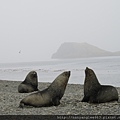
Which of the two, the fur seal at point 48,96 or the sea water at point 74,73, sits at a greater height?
the fur seal at point 48,96

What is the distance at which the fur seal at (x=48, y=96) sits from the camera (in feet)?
26.1

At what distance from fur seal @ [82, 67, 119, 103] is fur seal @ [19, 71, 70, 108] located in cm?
77

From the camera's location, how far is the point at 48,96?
815cm

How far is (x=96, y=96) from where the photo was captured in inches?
327

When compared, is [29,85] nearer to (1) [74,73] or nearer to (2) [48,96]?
(2) [48,96]

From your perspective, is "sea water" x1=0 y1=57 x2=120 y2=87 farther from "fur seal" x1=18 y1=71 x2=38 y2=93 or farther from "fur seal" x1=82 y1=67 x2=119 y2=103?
"fur seal" x1=82 y1=67 x2=119 y2=103

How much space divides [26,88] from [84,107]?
5715mm

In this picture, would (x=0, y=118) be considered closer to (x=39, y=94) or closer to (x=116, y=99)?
(x=39, y=94)

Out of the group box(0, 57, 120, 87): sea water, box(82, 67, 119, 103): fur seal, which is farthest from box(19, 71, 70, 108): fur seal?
box(0, 57, 120, 87): sea water

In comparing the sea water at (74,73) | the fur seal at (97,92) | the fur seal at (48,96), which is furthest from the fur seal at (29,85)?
the sea water at (74,73)

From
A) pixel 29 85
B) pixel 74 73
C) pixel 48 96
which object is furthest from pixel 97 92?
pixel 74 73

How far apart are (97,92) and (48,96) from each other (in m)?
1.51

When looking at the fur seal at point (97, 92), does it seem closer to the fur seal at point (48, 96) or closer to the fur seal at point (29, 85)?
the fur seal at point (48, 96)

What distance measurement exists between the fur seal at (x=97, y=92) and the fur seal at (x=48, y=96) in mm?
770
